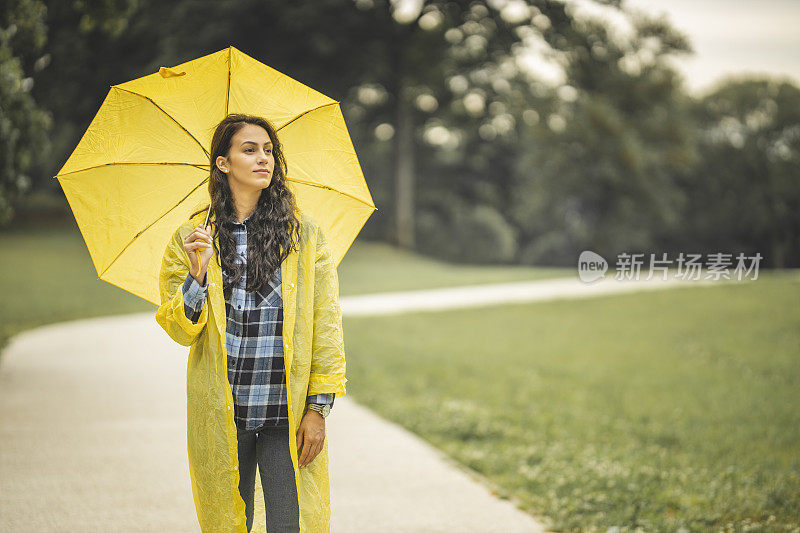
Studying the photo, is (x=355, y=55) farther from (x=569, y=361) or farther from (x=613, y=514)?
(x=613, y=514)

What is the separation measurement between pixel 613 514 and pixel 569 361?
7.24 metres

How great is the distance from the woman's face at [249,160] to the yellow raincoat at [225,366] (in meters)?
0.19

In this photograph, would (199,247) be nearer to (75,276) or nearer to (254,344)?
(254,344)

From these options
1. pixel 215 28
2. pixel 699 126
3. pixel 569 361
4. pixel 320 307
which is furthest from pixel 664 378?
pixel 699 126

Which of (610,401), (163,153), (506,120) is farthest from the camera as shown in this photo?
(506,120)

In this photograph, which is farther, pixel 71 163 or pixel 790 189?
pixel 790 189

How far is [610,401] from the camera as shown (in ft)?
30.3

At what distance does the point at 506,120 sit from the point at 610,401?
103 ft

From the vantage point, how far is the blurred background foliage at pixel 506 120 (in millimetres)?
24891

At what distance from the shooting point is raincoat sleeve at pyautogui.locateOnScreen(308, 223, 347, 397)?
8.90 ft

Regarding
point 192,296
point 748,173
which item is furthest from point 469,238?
point 192,296

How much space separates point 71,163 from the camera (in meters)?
3.10

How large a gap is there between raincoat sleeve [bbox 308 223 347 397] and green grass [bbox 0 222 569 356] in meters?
8.63

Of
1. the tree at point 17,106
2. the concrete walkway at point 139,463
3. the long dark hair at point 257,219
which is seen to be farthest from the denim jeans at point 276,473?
Result: the tree at point 17,106
